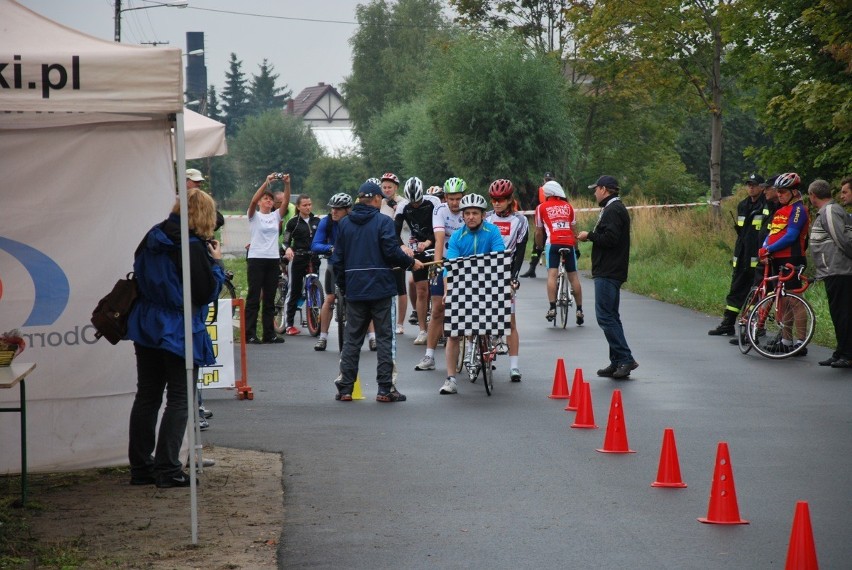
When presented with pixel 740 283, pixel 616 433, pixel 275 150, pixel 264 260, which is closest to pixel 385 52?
pixel 275 150

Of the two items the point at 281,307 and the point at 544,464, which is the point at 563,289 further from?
the point at 544,464

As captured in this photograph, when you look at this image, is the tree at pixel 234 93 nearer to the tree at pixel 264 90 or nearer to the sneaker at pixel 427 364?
the tree at pixel 264 90

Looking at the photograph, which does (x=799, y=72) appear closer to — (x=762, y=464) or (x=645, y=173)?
(x=762, y=464)

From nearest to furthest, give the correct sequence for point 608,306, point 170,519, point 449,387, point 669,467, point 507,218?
point 170,519
point 669,467
point 449,387
point 608,306
point 507,218

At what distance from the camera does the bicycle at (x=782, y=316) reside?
1452cm

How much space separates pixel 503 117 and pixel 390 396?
35.3 metres

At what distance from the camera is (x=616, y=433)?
374 inches

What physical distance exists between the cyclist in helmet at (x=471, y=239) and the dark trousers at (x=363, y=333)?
68 cm

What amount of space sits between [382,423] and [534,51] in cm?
4047

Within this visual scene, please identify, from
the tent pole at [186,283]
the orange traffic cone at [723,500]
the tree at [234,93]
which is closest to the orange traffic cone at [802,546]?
the orange traffic cone at [723,500]

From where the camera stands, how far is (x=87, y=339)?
28.9ft

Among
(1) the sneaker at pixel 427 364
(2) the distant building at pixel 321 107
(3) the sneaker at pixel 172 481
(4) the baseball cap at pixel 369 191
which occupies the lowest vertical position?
(3) the sneaker at pixel 172 481

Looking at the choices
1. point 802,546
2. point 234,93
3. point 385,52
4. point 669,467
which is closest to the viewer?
point 802,546

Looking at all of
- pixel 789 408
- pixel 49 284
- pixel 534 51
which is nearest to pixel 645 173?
pixel 534 51
